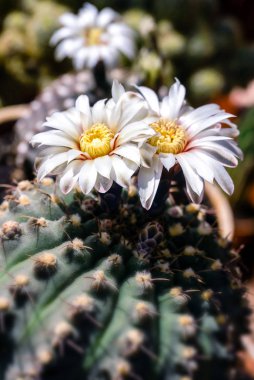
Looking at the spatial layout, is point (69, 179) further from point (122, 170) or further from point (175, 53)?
point (175, 53)

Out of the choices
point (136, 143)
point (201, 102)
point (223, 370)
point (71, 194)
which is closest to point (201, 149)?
point (136, 143)

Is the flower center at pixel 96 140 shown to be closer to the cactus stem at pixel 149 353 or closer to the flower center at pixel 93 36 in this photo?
the cactus stem at pixel 149 353

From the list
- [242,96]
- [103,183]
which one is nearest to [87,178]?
[103,183]

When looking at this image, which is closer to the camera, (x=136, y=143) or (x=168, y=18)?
(x=136, y=143)

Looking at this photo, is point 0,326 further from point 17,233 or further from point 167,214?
point 167,214

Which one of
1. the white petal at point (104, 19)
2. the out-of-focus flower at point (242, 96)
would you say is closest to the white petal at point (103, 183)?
the white petal at point (104, 19)

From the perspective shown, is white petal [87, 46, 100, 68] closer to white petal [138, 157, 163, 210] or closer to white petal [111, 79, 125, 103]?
white petal [111, 79, 125, 103]

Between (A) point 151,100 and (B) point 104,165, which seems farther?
(A) point 151,100
